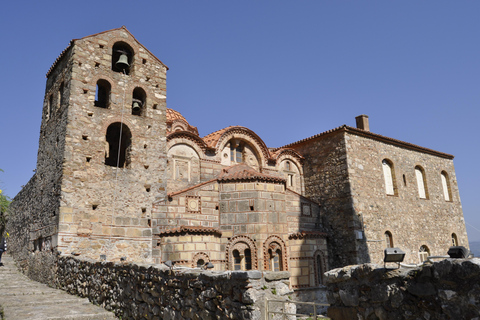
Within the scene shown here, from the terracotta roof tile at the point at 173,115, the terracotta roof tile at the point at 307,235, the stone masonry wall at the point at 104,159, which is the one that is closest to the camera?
the stone masonry wall at the point at 104,159

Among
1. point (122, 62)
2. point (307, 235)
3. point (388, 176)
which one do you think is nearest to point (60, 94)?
point (122, 62)

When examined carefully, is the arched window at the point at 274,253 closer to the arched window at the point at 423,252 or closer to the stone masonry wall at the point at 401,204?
the stone masonry wall at the point at 401,204

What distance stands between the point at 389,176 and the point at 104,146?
12.7m

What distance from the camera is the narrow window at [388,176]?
17.4m

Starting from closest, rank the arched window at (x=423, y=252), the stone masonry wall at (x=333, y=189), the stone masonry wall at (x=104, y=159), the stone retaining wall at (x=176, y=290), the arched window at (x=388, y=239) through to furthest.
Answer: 1. the stone retaining wall at (x=176, y=290)
2. the stone masonry wall at (x=104, y=159)
3. the stone masonry wall at (x=333, y=189)
4. the arched window at (x=388, y=239)
5. the arched window at (x=423, y=252)

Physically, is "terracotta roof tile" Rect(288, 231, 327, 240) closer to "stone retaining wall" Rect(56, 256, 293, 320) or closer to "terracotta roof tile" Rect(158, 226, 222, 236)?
"terracotta roof tile" Rect(158, 226, 222, 236)

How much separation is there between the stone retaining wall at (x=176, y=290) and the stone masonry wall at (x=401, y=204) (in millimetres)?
10326

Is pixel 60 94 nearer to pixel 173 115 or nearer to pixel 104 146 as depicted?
pixel 104 146

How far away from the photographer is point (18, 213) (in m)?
18.2

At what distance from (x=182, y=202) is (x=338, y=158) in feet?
23.5

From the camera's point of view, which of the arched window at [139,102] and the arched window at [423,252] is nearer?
the arched window at [139,102]

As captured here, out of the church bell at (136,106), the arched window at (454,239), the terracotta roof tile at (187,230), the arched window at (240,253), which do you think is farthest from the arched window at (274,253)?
the arched window at (454,239)

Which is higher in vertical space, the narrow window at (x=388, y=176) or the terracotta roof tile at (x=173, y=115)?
the terracotta roof tile at (x=173, y=115)

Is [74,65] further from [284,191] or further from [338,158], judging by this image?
[338,158]
